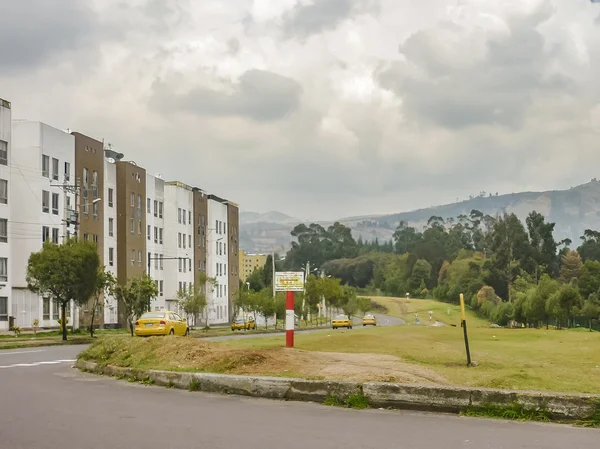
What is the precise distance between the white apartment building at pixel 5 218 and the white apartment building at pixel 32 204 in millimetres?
1140

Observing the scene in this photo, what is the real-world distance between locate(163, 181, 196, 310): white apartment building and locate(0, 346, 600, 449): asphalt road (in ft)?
257

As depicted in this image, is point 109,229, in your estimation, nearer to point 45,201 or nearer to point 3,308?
point 45,201

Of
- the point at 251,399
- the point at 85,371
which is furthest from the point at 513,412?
the point at 85,371

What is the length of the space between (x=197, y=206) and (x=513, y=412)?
306 ft

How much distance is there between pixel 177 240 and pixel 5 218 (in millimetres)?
36797

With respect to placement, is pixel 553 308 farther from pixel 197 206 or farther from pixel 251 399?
pixel 251 399

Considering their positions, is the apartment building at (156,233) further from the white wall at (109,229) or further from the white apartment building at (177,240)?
the white wall at (109,229)

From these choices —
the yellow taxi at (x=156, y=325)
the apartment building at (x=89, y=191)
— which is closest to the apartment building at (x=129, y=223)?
the apartment building at (x=89, y=191)

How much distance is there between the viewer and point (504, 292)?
5965 inches

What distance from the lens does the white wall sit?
77.1 m

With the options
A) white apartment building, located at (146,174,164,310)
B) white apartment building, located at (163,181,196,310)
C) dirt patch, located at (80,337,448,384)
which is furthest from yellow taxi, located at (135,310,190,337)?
white apartment building, located at (163,181,196,310)

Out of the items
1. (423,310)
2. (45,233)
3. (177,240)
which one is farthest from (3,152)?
(423,310)

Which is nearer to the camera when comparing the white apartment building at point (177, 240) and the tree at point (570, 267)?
the white apartment building at point (177, 240)

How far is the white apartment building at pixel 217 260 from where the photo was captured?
107 metres
